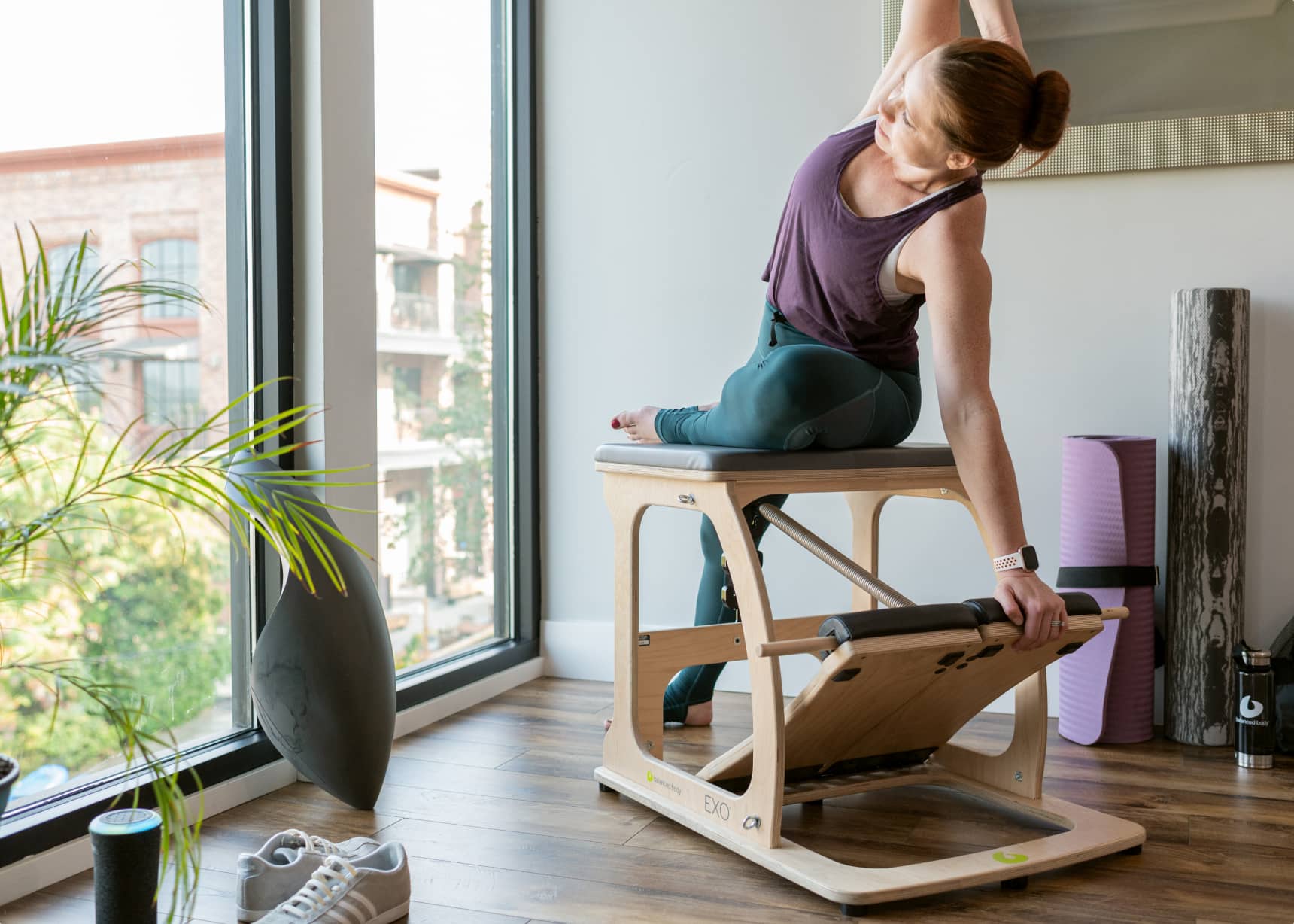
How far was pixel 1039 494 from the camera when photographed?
8.07ft

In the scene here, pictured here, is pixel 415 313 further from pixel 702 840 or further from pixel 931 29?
pixel 702 840

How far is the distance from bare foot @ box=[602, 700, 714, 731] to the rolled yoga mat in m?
0.91

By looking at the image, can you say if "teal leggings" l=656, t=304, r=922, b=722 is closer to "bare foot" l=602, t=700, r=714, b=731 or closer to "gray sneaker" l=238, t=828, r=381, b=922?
"bare foot" l=602, t=700, r=714, b=731

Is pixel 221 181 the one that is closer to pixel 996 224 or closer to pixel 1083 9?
pixel 996 224

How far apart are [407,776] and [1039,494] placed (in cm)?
141

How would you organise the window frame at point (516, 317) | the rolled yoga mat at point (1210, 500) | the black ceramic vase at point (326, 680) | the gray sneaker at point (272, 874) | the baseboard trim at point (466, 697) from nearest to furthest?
the gray sneaker at point (272, 874), the black ceramic vase at point (326, 680), the rolled yoga mat at point (1210, 500), the baseboard trim at point (466, 697), the window frame at point (516, 317)

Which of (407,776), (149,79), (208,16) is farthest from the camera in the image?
(407,776)

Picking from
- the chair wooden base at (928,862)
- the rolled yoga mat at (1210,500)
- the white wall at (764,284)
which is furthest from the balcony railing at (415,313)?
the rolled yoga mat at (1210,500)

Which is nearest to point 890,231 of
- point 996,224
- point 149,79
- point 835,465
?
point 835,465

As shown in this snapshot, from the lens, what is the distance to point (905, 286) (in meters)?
1.67

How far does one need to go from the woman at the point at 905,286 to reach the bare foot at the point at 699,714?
0.68 m

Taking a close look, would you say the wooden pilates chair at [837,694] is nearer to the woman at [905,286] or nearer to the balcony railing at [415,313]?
the woman at [905,286]

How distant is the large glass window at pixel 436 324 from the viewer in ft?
7.69

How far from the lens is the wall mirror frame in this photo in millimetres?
2279
